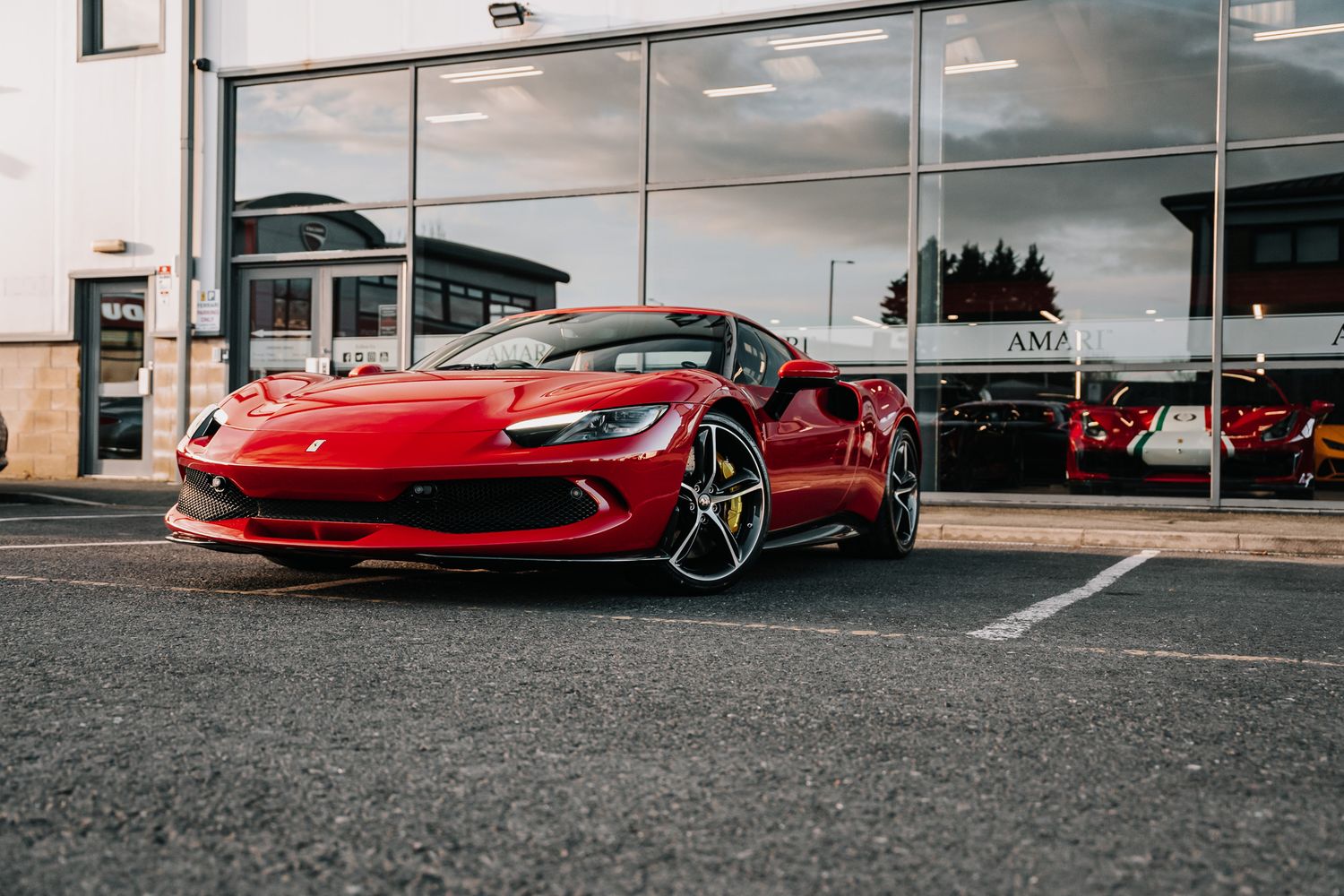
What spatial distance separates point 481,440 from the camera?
4.24 metres

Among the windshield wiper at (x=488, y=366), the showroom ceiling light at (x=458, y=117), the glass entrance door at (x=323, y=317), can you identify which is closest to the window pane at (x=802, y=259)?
the showroom ceiling light at (x=458, y=117)

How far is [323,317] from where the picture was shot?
13.0 metres

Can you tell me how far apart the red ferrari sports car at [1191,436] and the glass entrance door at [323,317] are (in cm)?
639

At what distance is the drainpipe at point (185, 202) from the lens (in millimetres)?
12961

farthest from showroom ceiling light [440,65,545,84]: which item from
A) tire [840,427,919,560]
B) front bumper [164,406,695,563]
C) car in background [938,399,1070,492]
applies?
front bumper [164,406,695,563]

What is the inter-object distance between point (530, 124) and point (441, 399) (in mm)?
8331

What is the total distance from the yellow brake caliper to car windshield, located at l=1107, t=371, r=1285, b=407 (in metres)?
6.28

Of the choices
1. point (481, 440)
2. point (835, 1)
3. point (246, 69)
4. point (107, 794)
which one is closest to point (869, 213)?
point (835, 1)

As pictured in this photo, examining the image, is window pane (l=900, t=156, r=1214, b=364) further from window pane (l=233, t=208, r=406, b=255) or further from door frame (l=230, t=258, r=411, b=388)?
window pane (l=233, t=208, r=406, b=255)

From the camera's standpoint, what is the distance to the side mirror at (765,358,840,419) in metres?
5.23

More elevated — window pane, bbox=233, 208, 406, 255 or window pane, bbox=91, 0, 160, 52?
window pane, bbox=91, 0, 160, 52

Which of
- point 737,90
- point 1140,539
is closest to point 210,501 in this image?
point 1140,539

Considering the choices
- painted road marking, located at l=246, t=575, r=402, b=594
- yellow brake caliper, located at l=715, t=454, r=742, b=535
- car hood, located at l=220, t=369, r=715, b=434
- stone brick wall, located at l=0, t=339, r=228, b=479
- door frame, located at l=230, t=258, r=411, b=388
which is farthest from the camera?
stone brick wall, located at l=0, t=339, r=228, b=479

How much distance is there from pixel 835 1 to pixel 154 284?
7.16 m
